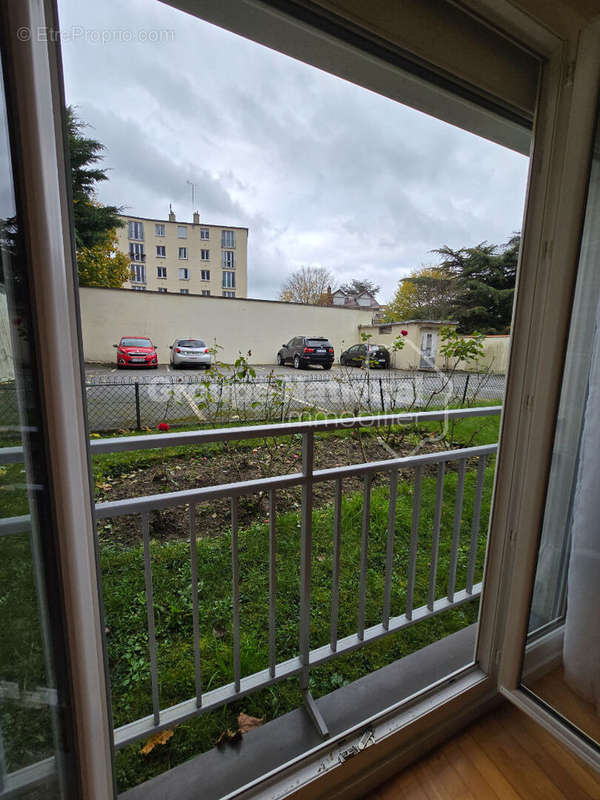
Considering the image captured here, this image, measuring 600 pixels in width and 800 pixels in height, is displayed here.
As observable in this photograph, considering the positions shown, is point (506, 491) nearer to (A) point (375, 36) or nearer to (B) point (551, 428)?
(B) point (551, 428)

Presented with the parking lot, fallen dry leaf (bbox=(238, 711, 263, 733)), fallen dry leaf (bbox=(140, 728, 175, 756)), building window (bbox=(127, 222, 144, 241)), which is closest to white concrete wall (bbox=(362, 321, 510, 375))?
the parking lot

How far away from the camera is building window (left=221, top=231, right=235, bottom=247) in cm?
146

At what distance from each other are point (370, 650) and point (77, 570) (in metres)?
1.35

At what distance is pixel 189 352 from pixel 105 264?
2.13ft

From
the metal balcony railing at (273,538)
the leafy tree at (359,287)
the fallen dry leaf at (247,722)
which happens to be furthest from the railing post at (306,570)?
the leafy tree at (359,287)

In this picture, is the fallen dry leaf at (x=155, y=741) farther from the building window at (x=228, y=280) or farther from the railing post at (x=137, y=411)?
the building window at (x=228, y=280)

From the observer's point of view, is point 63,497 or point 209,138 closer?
point 63,497

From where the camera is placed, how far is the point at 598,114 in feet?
3.10

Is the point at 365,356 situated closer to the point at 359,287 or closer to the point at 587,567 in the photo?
the point at 359,287

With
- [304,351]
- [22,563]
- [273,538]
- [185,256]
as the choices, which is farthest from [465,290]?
[22,563]

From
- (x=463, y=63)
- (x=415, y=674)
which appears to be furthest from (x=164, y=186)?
(x=415, y=674)

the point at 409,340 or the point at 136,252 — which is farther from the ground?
the point at 136,252

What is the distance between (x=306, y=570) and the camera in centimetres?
114

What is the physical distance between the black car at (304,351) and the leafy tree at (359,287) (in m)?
0.28
